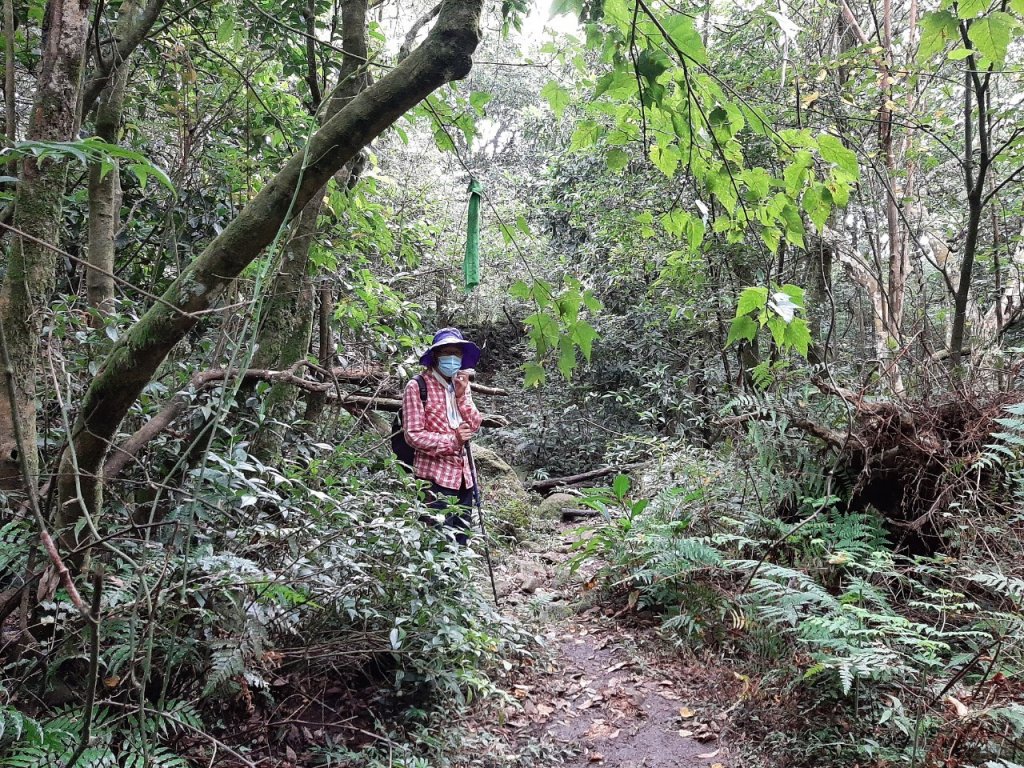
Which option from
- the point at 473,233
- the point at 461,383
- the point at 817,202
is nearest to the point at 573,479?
the point at 461,383

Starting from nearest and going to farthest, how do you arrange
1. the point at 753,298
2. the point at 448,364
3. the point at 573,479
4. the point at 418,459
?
A: the point at 753,298
the point at 418,459
the point at 448,364
the point at 573,479

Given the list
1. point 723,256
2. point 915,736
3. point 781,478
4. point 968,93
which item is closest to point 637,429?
point 723,256

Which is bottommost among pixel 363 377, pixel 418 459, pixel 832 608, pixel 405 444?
pixel 832 608

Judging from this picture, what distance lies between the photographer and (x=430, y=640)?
3.27 metres

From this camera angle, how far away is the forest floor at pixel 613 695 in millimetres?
3436

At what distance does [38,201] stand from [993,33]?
2.89 m

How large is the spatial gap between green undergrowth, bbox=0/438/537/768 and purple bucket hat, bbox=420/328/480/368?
1397 millimetres

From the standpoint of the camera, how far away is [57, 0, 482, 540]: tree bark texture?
1.76 metres

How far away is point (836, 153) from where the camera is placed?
1.79m

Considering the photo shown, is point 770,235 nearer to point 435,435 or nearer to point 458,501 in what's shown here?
point 435,435

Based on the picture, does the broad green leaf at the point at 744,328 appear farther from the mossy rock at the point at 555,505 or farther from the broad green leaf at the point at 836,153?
the mossy rock at the point at 555,505

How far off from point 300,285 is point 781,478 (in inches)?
158

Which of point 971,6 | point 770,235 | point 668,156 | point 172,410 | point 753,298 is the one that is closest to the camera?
point 971,6

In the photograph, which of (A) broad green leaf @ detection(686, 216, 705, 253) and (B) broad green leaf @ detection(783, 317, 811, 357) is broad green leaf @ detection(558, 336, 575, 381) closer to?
(A) broad green leaf @ detection(686, 216, 705, 253)
